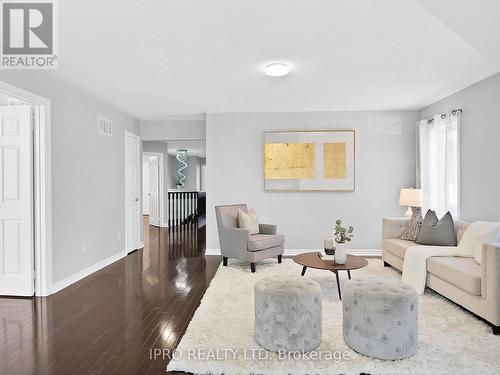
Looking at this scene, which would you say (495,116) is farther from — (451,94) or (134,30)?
(134,30)

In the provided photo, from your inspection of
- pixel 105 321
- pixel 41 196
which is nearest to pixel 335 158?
pixel 105 321

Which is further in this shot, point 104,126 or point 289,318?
point 104,126

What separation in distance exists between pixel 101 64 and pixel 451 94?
458cm

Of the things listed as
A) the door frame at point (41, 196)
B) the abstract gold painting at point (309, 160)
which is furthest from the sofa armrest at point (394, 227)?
the door frame at point (41, 196)

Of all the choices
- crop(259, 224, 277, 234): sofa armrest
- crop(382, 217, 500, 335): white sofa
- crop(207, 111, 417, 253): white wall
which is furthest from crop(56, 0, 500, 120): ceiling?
crop(259, 224, 277, 234): sofa armrest

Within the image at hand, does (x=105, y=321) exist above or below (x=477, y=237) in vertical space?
below

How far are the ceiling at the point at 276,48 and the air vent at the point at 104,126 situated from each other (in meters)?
0.33

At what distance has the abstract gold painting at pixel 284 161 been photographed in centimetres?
565

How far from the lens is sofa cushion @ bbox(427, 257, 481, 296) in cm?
280

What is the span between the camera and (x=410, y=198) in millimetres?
4977

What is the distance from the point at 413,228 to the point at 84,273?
14.7 feet

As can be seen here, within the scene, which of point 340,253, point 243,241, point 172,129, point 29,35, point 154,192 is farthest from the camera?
point 154,192

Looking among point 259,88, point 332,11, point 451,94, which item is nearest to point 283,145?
point 259,88

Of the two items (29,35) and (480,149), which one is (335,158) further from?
(29,35)
